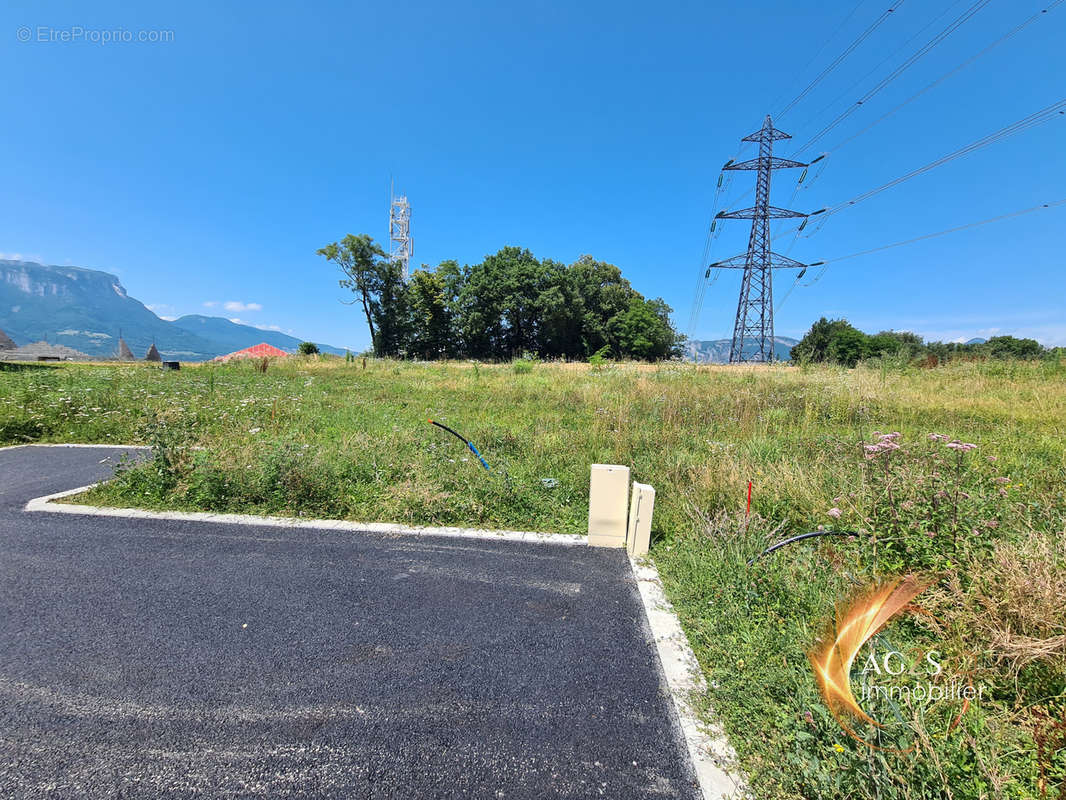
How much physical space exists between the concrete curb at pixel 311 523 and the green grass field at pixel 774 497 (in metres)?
0.18

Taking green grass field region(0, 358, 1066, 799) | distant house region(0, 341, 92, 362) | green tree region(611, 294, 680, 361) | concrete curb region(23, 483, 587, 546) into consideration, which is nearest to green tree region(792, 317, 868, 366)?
→ green tree region(611, 294, 680, 361)

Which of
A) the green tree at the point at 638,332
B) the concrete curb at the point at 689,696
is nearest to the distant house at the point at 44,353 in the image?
the green tree at the point at 638,332

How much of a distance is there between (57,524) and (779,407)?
11001mm

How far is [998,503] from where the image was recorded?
3297 mm

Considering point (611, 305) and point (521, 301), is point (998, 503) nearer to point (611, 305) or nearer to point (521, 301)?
point (521, 301)

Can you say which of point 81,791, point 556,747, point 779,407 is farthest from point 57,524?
point 779,407

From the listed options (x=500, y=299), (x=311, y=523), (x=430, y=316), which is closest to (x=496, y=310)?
(x=500, y=299)

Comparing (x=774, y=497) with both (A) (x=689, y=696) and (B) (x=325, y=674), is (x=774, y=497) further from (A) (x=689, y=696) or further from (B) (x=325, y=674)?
(B) (x=325, y=674)

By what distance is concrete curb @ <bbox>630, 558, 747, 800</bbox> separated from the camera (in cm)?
172

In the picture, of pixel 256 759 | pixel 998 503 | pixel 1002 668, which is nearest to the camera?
pixel 256 759

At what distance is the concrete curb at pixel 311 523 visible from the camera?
3984 mm

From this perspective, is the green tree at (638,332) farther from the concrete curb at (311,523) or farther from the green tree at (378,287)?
the concrete curb at (311,523)

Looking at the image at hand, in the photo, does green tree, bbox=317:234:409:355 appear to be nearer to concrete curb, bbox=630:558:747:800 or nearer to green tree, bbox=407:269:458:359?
green tree, bbox=407:269:458:359

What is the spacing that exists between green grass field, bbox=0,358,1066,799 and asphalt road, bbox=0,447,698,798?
0.62 meters
